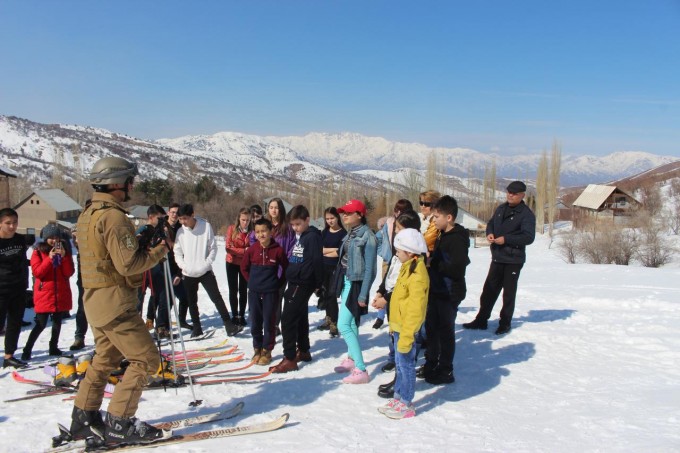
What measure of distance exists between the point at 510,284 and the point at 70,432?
589cm

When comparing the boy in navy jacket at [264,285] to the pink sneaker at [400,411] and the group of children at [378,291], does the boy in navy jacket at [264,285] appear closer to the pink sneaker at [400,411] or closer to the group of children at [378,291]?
the group of children at [378,291]

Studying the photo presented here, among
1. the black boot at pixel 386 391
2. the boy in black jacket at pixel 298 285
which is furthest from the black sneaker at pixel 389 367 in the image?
the boy in black jacket at pixel 298 285

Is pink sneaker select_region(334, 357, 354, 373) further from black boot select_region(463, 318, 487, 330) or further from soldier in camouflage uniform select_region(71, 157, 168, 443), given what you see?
black boot select_region(463, 318, 487, 330)

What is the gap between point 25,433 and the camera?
3951mm

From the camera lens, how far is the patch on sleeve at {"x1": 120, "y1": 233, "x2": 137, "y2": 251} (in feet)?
11.7

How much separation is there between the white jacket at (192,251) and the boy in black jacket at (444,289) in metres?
3.72

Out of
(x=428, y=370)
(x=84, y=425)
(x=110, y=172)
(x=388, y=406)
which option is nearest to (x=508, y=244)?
(x=428, y=370)

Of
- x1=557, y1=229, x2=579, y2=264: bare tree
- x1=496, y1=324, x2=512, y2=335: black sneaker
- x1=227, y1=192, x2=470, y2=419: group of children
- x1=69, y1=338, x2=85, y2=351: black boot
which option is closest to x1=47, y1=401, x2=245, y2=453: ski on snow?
x1=227, y1=192, x2=470, y2=419: group of children

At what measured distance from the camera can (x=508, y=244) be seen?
23.6 feet

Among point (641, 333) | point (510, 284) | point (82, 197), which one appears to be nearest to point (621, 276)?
point (641, 333)

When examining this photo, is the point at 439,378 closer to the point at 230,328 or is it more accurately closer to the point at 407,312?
the point at 407,312

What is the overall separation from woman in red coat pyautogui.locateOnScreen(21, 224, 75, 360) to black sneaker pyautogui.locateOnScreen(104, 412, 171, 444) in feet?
10.9

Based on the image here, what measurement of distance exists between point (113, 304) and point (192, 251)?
382 centimetres

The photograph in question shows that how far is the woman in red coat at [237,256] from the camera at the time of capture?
7.86 m
